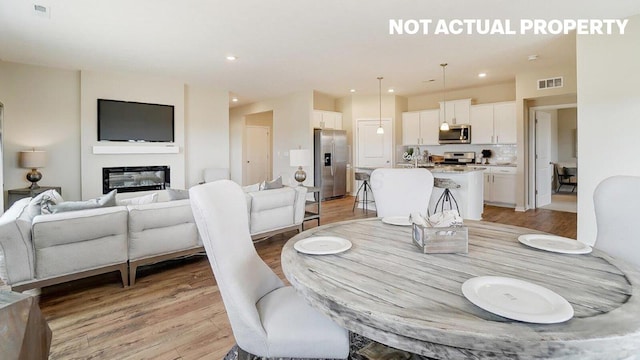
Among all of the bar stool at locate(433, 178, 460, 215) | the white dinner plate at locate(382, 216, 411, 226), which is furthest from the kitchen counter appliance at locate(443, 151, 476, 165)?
the white dinner plate at locate(382, 216, 411, 226)

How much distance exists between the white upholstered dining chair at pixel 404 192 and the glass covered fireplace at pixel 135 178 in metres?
5.05

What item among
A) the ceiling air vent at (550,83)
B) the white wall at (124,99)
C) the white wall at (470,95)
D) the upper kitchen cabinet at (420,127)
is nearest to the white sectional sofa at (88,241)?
the white wall at (124,99)

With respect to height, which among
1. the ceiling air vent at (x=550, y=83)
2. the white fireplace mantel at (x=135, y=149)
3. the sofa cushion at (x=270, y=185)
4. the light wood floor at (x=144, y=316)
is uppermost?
the ceiling air vent at (x=550, y=83)

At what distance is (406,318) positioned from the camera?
2.63ft

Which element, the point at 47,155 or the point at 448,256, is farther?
the point at 47,155

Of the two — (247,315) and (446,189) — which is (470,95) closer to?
(446,189)

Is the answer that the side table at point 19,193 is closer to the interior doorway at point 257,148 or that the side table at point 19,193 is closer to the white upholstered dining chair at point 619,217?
the interior doorway at point 257,148

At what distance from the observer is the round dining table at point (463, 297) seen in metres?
0.71

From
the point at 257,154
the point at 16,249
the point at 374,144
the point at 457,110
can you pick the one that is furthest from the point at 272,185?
the point at 257,154

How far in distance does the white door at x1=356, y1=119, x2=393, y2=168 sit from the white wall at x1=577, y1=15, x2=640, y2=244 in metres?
4.26

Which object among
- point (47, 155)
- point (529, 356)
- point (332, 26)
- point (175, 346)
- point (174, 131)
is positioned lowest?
point (175, 346)

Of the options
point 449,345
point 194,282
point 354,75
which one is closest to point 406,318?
point 449,345

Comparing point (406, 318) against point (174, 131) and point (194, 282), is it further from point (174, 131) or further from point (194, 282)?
point (174, 131)

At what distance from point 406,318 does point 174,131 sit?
6341mm
